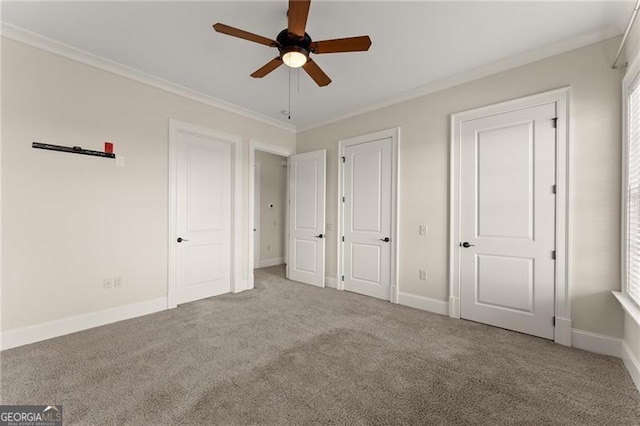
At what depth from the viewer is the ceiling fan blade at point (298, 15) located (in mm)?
1735

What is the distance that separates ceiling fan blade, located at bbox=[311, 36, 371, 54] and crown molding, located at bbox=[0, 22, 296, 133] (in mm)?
2315

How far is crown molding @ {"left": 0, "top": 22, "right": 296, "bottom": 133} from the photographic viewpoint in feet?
8.27

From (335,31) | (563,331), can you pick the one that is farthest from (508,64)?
(563,331)

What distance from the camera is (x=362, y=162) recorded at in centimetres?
423

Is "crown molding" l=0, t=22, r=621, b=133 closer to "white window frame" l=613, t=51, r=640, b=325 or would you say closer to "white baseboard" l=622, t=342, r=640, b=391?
"white window frame" l=613, t=51, r=640, b=325

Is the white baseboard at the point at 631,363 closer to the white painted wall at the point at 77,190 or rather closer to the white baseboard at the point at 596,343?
the white baseboard at the point at 596,343

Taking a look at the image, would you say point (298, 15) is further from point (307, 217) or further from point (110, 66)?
point (307, 217)

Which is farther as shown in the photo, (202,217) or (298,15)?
(202,217)

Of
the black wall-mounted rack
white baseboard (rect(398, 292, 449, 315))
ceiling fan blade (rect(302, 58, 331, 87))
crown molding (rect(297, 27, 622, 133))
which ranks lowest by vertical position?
white baseboard (rect(398, 292, 449, 315))

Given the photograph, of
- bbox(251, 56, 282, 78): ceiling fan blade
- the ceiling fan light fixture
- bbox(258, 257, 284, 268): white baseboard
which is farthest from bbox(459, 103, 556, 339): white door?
bbox(258, 257, 284, 268): white baseboard

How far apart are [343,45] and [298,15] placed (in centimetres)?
39

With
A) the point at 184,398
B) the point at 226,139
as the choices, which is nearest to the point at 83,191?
the point at 226,139

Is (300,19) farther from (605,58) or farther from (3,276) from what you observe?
(3,276)

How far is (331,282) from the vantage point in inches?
181
